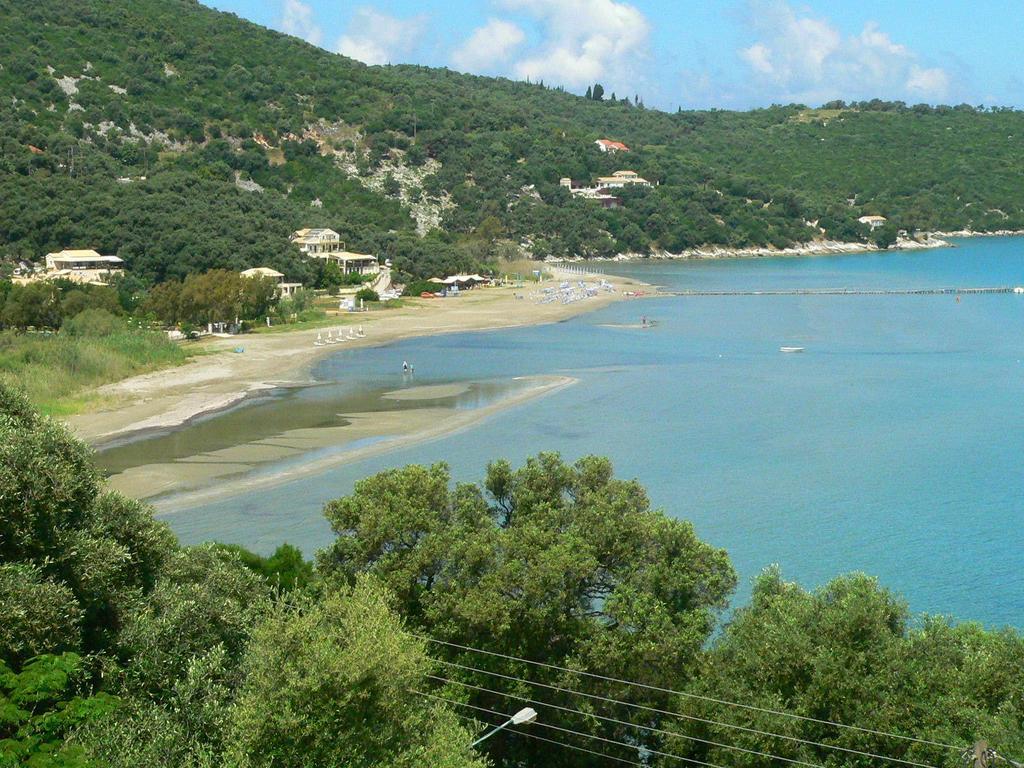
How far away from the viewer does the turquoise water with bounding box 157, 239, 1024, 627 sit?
23.0 metres

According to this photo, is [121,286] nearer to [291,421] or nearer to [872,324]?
[291,421]

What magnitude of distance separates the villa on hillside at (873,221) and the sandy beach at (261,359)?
59.3 m

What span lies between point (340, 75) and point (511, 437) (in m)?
87.9

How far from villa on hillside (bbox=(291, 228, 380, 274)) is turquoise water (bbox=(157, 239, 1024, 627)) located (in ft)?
56.0

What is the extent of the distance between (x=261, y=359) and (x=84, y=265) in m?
21.5

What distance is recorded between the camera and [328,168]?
320 feet

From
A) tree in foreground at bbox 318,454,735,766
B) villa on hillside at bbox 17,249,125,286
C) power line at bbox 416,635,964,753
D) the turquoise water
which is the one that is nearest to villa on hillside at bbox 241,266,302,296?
villa on hillside at bbox 17,249,125,286

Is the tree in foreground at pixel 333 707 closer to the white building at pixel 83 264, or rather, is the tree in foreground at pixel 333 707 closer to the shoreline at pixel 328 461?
the shoreline at pixel 328 461

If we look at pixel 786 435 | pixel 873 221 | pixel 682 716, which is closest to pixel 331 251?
pixel 786 435

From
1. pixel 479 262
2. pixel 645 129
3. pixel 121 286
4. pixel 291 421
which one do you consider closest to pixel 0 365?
pixel 291 421

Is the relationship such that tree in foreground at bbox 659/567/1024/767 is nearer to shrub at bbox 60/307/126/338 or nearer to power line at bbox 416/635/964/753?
power line at bbox 416/635/964/753

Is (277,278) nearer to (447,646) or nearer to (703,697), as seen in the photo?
(447,646)

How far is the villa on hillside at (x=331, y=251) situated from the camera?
73688 mm

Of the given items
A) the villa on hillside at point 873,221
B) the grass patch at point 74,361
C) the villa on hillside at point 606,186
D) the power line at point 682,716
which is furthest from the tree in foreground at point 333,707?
the villa on hillside at point 873,221
